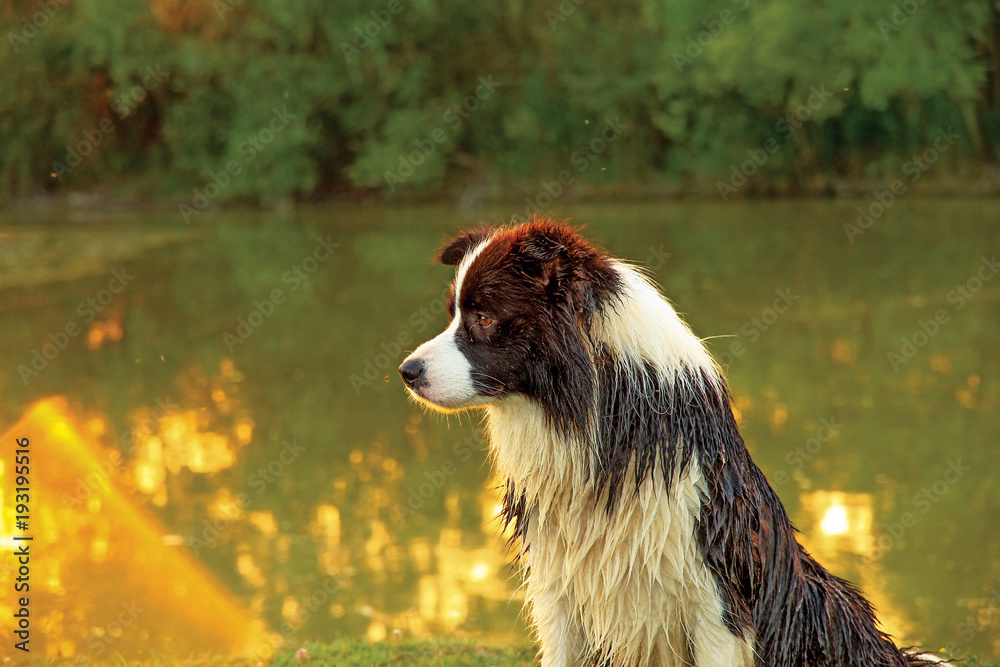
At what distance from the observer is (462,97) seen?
Result: 3362cm

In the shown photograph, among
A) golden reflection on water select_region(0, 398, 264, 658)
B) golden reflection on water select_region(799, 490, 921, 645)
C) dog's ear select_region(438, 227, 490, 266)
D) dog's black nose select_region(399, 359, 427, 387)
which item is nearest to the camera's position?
dog's black nose select_region(399, 359, 427, 387)

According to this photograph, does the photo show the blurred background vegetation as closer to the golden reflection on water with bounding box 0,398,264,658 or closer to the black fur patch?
the golden reflection on water with bounding box 0,398,264,658

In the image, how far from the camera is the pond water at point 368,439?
6258 mm

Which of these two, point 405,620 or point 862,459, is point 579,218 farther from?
point 405,620

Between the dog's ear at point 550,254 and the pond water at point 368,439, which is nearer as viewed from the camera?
the dog's ear at point 550,254

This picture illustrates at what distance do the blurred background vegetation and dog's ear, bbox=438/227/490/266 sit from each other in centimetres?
2669

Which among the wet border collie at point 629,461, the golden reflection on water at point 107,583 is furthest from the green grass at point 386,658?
the wet border collie at point 629,461

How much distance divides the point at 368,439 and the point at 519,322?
21.0ft

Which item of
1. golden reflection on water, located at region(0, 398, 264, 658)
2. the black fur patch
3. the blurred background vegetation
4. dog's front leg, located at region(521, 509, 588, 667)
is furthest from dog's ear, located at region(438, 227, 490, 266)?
the blurred background vegetation

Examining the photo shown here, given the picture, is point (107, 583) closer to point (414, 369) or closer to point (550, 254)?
point (414, 369)

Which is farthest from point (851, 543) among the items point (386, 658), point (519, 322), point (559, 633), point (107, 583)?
point (107, 583)

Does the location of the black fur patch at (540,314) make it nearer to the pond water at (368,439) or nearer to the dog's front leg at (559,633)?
the dog's front leg at (559,633)

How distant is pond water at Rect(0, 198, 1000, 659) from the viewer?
246 inches

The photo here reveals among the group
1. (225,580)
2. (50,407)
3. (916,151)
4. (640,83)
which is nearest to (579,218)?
(640,83)
